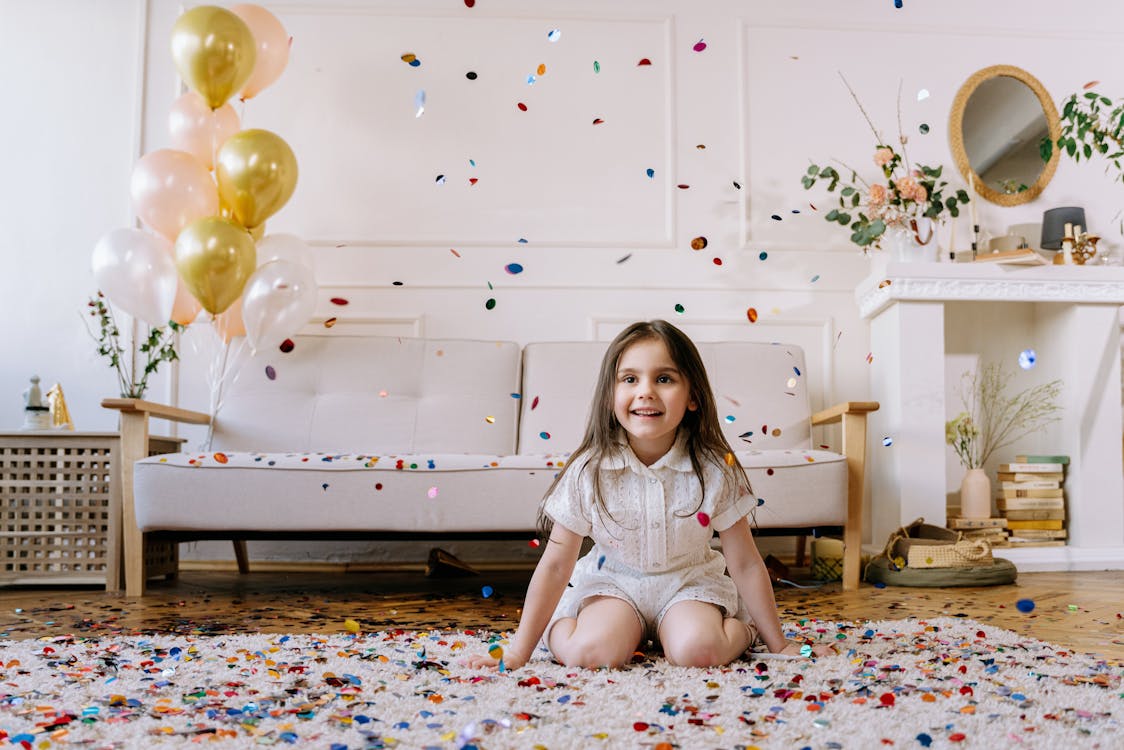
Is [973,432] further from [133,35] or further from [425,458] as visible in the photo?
[133,35]

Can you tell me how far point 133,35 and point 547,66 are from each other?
147 cm

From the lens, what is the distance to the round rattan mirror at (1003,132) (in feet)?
11.3

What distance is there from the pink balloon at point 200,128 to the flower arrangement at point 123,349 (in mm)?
620

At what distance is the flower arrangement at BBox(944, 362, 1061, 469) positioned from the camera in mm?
3258

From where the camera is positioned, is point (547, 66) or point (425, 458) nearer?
point (425, 458)

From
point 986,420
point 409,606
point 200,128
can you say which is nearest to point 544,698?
point 409,606

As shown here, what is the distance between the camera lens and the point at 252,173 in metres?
2.54

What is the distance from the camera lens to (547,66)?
3.39 m

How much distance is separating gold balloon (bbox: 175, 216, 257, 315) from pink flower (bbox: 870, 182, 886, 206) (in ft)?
6.50

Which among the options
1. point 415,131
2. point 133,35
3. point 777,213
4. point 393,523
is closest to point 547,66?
point 415,131

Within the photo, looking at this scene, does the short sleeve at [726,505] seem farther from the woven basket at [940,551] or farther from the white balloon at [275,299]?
the white balloon at [275,299]

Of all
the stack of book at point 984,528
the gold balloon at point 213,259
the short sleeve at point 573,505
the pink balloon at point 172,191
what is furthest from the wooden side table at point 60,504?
the stack of book at point 984,528

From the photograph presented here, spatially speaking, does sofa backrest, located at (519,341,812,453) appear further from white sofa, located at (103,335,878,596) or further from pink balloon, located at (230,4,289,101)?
pink balloon, located at (230,4,289,101)

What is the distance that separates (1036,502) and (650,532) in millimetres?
2198
